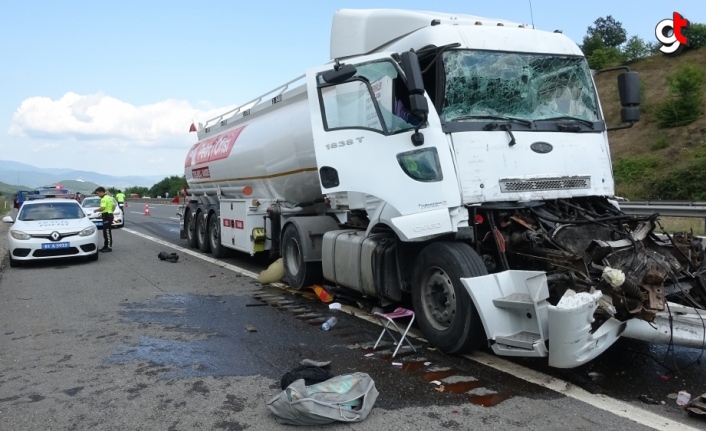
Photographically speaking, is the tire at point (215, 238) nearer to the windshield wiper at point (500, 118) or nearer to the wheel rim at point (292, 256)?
the wheel rim at point (292, 256)

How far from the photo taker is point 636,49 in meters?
63.4

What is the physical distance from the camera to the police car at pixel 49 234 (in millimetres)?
12328

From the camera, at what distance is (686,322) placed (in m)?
4.73

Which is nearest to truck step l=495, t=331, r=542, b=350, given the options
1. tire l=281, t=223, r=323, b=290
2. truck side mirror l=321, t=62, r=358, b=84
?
truck side mirror l=321, t=62, r=358, b=84

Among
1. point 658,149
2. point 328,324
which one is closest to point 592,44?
point 658,149

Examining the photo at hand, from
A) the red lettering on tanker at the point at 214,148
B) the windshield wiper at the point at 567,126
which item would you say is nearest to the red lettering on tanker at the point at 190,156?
the red lettering on tanker at the point at 214,148

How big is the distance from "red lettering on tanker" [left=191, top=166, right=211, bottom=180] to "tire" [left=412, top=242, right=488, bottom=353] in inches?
348

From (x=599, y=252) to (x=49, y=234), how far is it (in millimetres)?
10967

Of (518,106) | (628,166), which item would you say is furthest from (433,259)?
(628,166)

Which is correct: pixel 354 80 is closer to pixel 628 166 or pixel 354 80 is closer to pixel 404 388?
pixel 404 388

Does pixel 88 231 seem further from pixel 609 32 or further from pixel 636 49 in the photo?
pixel 609 32

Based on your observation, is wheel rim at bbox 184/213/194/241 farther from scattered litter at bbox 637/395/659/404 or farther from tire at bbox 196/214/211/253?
scattered litter at bbox 637/395/659/404
